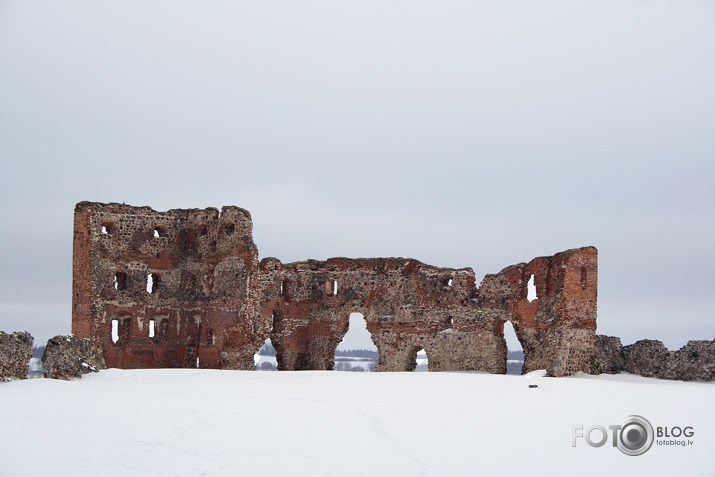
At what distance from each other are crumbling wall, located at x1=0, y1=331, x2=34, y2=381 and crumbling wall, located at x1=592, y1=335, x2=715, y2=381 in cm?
1499

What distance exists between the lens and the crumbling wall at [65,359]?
17125 millimetres

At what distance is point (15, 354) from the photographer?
52.0ft

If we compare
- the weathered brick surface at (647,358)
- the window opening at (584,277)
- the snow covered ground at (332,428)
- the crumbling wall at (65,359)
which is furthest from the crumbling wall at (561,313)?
the crumbling wall at (65,359)

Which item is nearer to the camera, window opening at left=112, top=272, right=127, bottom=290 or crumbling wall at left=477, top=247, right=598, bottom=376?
crumbling wall at left=477, top=247, right=598, bottom=376

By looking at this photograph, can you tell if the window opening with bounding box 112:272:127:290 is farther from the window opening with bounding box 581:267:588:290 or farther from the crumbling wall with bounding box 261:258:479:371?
the window opening with bounding box 581:267:588:290

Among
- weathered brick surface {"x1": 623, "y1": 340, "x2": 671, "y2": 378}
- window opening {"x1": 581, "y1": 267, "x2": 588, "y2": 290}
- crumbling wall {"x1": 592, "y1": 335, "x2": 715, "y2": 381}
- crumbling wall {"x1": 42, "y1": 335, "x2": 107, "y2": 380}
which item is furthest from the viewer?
window opening {"x1": 581, "y1": 267, "x2": 588, "y2": 290}

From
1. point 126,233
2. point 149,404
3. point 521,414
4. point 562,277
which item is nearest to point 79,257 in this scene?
point 126,233

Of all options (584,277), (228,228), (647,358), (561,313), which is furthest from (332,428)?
(228,228)

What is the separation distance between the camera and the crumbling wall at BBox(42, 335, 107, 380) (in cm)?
1712

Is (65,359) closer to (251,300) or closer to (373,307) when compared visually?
(251,300)

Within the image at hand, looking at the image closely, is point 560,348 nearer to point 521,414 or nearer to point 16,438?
point 521,414

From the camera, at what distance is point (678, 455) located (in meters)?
9.40

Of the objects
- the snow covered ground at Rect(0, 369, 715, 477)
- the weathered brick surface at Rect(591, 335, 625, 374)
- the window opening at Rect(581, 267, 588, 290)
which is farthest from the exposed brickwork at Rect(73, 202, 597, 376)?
the snow covered ground at Rect(0, 369, 715, 477)

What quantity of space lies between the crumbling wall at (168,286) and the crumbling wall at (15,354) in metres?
7.85
